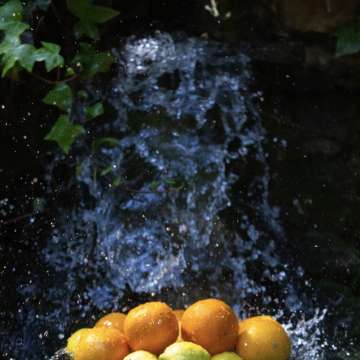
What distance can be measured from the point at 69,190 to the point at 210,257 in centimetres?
65

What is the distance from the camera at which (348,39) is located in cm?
265

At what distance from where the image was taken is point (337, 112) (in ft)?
9.78

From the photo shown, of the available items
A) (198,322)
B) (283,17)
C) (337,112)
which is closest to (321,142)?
(337,112)

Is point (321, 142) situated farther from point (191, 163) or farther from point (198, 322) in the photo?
point (198, 322)

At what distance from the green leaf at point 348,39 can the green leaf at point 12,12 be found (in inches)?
54.2

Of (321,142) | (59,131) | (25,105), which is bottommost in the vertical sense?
(321,142)

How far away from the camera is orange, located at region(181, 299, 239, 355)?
1339 millimetres

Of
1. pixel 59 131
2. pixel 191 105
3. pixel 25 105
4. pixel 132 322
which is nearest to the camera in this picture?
pixel 132 322

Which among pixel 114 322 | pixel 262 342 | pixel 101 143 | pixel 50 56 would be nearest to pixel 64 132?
pixel 50 56

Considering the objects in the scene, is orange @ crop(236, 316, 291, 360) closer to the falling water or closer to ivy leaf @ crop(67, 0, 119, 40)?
the falling water

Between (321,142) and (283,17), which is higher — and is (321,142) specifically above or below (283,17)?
below

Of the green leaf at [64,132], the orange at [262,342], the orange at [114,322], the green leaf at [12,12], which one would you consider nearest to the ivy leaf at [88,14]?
the green leaf at [12,12]

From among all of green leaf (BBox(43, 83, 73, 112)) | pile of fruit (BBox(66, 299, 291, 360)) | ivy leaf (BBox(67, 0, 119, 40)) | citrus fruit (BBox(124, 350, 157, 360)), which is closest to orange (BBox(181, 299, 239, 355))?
pile of fruit (BBox(66, 299, 291, 360))

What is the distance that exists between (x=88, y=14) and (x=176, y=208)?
0.86 meters
